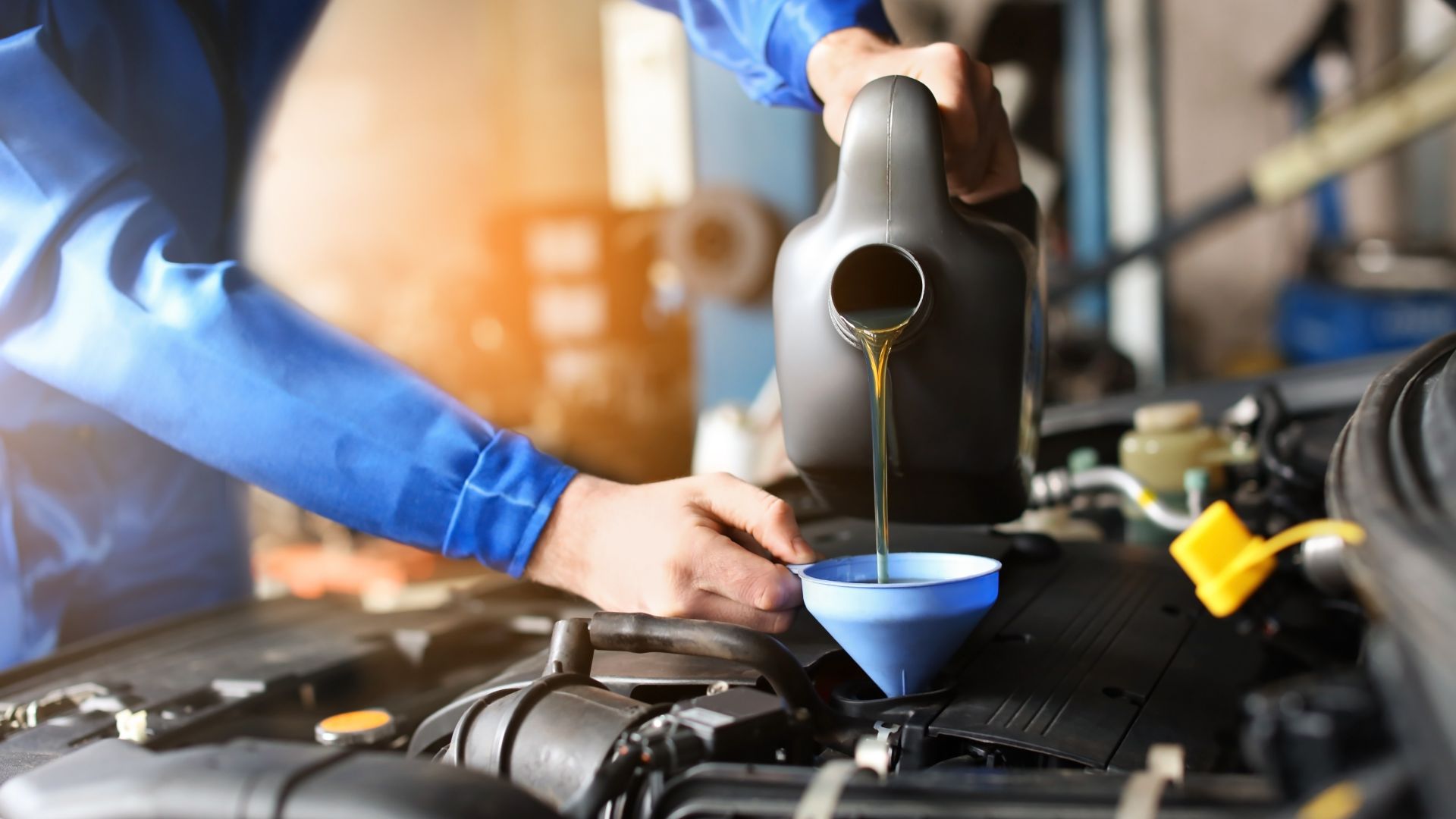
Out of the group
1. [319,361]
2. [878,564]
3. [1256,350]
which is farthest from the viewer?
[1256,350]

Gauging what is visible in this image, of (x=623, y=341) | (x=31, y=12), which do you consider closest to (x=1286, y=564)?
(x=31, y=12)

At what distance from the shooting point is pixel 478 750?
62cm

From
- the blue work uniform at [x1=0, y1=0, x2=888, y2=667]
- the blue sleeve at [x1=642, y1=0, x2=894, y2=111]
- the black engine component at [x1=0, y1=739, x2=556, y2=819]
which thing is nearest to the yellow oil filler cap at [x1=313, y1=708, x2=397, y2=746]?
the blue work uniform at [x1=0, y1=0, x2=888, y2=667]

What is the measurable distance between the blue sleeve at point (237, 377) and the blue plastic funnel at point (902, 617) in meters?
0.26

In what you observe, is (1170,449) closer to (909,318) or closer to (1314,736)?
(909,318)

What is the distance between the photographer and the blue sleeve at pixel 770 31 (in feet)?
3.79

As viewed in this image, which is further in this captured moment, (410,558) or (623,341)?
(623,341)

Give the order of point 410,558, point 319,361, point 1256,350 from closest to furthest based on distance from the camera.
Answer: point 319,361 → point 410,558 → point 1256,350

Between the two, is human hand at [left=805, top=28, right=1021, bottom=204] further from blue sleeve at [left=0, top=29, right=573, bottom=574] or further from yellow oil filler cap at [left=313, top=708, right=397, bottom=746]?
yellow oil filler cap at [left=313, top=708, right=397, bottom=746]

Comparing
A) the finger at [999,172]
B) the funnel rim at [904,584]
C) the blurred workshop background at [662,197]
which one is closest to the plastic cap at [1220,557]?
the funnel rim at [904,584]

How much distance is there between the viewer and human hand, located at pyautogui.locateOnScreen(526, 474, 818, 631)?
2.52 feet

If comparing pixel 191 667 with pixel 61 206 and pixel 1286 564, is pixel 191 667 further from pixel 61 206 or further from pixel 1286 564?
pixel 1286 564

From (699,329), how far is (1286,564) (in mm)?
2039

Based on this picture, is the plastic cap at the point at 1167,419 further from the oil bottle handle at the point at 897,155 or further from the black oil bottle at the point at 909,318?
the oil bottle handle at the point at 897,155
